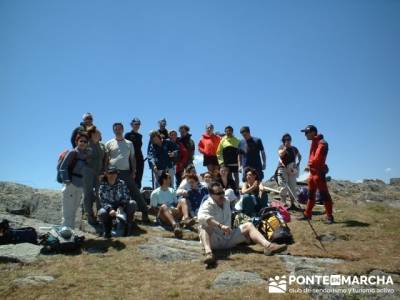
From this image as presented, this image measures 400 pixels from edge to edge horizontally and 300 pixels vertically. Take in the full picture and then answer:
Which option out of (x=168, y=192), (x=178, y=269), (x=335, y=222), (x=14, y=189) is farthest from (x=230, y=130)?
(x=14, y=189)

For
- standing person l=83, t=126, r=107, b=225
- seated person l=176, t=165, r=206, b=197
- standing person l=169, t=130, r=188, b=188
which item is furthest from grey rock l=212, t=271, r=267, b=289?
standing person l=169, t=130, r=188, b=188

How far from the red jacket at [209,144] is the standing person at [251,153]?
125 centimetres

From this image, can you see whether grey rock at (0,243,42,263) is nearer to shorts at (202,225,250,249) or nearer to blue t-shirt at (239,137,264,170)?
shorts at (202,225,250,249)

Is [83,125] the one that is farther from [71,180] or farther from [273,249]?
[273,249]

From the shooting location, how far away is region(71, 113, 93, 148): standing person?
10.8 m

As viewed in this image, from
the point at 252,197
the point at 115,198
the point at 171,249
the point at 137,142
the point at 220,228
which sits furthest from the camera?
the point at 137,142

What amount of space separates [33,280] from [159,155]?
266 inches

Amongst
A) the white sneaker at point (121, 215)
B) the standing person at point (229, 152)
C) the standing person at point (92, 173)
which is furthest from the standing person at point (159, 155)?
the white sneaker at point (121, 215)

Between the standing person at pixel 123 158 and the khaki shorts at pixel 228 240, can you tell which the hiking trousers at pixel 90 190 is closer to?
the standing person at pixel 123 158

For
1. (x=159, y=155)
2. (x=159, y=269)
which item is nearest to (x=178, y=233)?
(x=159, y=269)

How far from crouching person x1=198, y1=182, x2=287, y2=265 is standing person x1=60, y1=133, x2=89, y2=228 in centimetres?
356

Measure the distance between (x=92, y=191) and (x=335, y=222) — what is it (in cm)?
798

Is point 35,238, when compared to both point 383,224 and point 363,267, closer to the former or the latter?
point 363,267

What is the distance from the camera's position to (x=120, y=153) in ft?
38.2
